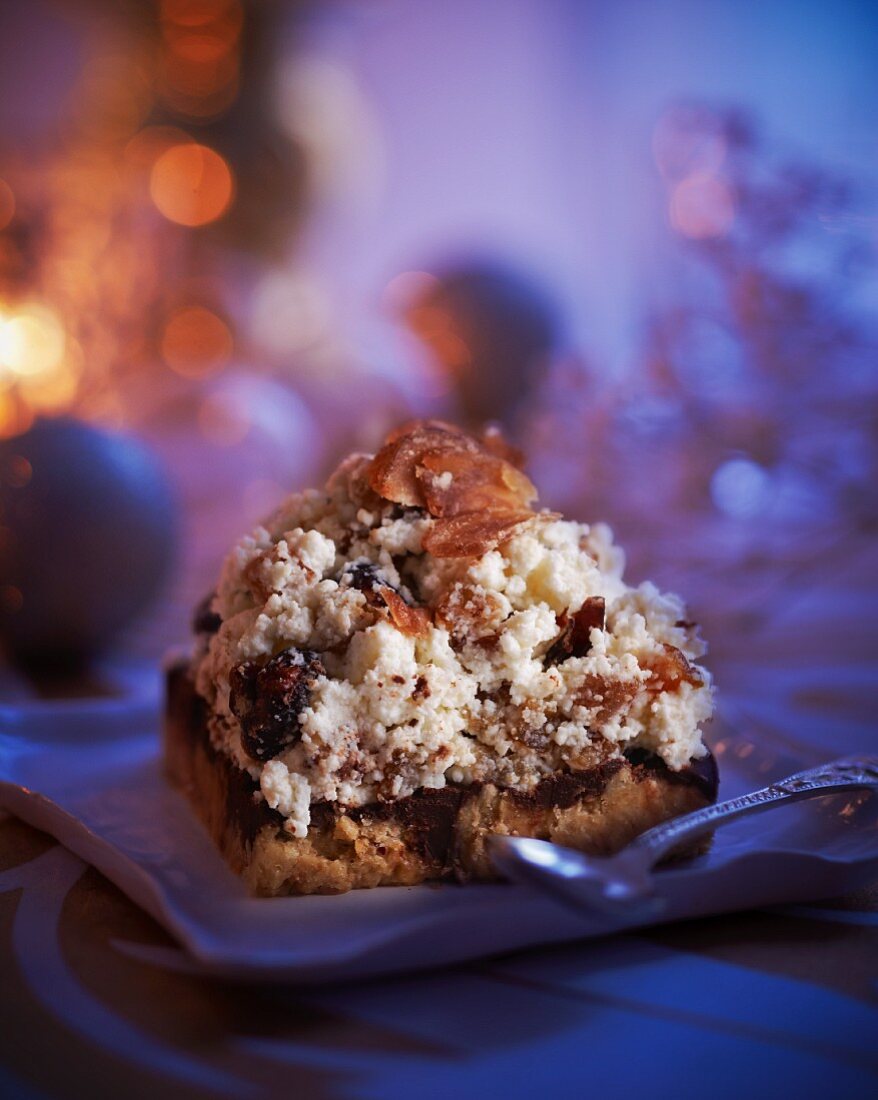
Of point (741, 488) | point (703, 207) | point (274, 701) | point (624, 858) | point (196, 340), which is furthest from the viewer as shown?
point (196, 340)

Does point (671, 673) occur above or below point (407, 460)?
below

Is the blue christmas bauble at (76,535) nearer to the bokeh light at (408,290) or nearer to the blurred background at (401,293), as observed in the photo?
the blurred background at (401,293)

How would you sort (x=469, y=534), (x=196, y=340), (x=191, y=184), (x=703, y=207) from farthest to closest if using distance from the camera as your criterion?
(x=196, y=340), (x=191, y=184), (x=703, y=207), (x=469, y=534)

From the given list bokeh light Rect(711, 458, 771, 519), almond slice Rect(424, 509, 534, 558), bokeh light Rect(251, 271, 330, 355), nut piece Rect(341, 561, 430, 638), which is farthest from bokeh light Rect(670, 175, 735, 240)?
bokeh light Rect(251, 271, 330, 355)

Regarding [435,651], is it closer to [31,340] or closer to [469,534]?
[469,534]

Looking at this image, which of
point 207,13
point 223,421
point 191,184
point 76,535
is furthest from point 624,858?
point 207,13

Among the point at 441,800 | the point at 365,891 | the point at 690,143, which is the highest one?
the point at 690,143
